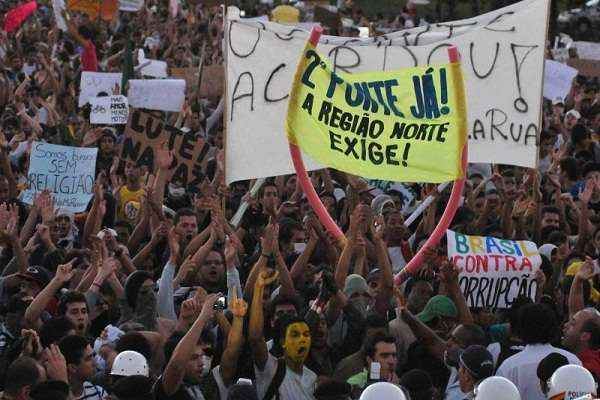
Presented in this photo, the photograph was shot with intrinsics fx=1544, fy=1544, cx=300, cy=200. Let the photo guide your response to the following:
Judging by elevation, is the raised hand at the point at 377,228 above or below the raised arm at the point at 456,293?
above

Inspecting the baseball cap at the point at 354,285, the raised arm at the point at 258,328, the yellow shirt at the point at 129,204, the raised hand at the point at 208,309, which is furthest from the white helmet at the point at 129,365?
the yellow shirt at the point at 129,204

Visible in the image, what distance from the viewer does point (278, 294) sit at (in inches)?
341

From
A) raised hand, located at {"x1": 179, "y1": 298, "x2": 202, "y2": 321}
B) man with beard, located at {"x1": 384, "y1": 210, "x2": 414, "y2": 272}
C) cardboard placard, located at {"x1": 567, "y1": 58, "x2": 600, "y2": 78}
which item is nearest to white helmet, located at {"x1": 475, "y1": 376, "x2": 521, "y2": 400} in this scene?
raised hand, located at {"x1": 179, "y1": 298, "x2": 202, "y2": 321}

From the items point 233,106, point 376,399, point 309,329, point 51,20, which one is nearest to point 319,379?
point 309,329

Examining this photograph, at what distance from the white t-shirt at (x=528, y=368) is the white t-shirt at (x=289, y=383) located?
36.0 inches

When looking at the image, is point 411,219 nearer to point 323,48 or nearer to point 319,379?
point 323,48

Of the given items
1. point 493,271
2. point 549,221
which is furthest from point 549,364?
point 549,221

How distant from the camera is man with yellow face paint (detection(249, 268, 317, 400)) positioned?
743 centimetres

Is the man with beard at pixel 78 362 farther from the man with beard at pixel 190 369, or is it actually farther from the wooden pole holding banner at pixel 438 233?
the wooden pole holding banner at pixel 438 233

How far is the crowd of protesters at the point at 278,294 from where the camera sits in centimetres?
706

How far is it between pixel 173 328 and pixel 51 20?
61.8ft

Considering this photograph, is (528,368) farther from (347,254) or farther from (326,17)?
(326,17)

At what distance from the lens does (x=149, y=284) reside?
8555mm

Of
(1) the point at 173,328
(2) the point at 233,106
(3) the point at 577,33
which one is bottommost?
(3) the point at 577,33
